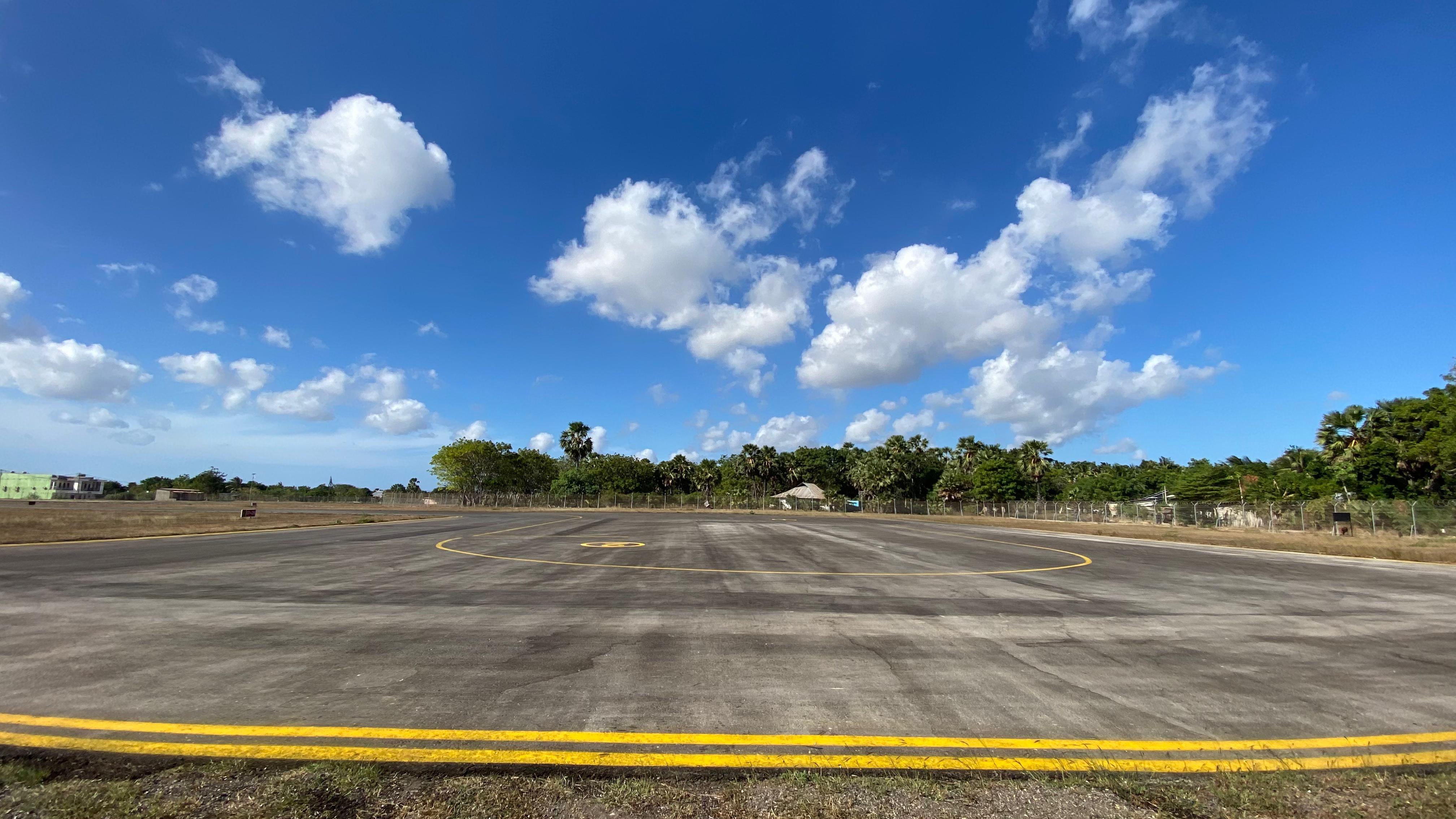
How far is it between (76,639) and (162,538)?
1818cm

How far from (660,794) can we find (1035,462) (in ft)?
298

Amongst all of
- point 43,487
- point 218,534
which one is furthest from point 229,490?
point 218,534

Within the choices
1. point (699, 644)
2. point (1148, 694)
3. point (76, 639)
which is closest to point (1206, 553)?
point (1148, 694)

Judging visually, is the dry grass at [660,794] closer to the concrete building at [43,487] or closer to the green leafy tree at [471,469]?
the green leafy tree at [471,469]

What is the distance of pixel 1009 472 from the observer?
77.4m

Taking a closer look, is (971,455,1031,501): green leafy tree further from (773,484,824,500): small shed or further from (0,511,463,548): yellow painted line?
(0,511,463,548): yellow painted line

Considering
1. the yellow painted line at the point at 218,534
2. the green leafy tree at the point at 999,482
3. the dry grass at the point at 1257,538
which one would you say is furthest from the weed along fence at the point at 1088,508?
the yellow painted line at the point at 218,534

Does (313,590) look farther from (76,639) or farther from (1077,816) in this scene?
(1077,816)

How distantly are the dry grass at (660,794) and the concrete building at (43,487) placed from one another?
489 ft

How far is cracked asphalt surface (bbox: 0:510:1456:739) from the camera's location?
465 centimetres

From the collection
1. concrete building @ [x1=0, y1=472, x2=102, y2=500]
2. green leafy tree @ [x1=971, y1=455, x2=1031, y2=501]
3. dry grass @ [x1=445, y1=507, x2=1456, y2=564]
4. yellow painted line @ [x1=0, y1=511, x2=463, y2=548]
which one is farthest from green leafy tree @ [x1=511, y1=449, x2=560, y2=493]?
concrete building @ [x1=0, y1=472, x2=102, y2=500]

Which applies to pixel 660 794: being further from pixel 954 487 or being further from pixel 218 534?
pixel 954 487

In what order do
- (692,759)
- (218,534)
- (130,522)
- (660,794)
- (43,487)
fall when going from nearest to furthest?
(660,794) < (692,759) < (218,534) < (130,522) < (43,487)

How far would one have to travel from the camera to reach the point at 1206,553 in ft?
67.8
